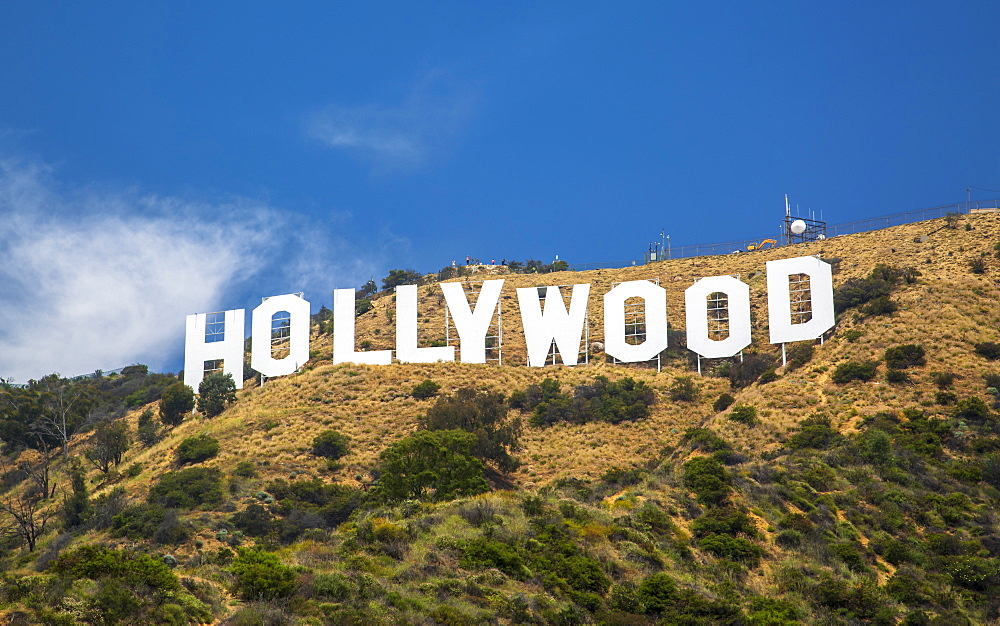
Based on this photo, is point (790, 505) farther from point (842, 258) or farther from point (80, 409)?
point (80, 409)

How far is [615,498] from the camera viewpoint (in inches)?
1539

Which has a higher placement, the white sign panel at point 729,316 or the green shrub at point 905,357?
the white sign panel at point 729,316

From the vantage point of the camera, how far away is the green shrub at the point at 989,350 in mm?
48188

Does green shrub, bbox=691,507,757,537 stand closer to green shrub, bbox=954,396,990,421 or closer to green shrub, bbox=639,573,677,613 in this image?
green shrub, bbox=639,573,677,613

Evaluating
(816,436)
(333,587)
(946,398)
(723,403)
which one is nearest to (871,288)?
(723,403)

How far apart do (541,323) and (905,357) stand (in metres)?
20.0

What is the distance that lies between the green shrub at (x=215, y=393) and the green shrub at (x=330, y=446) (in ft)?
32.9

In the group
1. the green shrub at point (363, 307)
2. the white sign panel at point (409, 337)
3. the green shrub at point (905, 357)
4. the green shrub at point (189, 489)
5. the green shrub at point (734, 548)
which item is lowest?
the green shrub at point (734, 548)

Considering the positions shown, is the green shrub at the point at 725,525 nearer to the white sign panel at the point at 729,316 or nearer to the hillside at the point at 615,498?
→ the hillside at the point at 615,498

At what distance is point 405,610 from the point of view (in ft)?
80.6

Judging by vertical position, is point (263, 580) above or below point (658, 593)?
above

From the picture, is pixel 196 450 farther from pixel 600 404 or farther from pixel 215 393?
pixel 600 404

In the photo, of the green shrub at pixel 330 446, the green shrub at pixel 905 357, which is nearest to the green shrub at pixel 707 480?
the green shrub at pixel 905 357

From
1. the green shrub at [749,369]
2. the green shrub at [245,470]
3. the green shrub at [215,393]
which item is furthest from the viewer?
the green shrub at [215,393]
